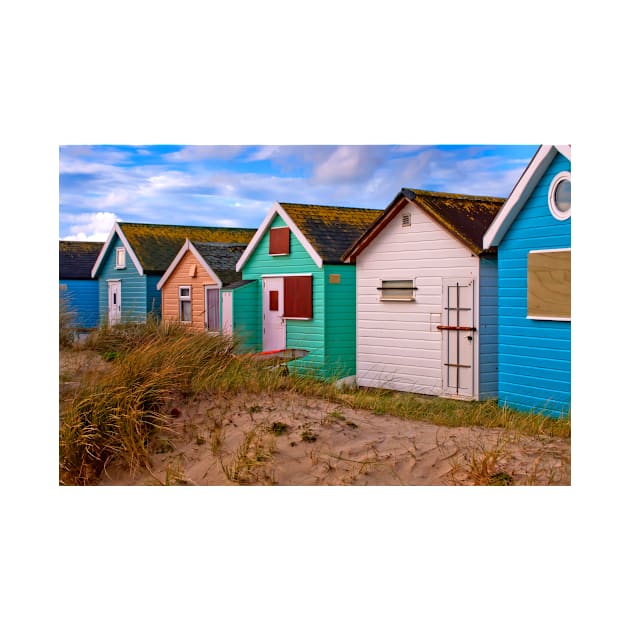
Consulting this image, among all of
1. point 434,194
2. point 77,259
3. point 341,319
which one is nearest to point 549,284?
point 434,194

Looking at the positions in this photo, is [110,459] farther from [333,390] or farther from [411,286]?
[411,286]

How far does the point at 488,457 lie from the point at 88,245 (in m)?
22.7

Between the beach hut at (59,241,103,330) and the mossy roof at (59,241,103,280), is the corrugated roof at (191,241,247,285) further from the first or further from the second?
the mossy roof at (59,241,103,280)

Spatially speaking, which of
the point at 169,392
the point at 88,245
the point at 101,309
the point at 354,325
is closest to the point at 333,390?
the point at 169,392

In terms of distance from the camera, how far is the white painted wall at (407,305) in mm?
13086

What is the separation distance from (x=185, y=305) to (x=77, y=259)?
8799mm

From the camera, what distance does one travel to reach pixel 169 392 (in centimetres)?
996

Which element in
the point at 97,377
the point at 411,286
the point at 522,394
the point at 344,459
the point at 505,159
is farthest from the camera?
the point at 411,286

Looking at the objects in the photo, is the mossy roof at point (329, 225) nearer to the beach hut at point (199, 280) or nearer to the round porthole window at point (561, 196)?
the beach hut at point (199, 280)

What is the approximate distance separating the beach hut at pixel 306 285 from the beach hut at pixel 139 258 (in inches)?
194

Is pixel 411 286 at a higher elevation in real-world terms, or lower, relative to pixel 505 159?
lower

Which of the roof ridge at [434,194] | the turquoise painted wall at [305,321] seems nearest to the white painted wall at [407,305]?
the roof ridge at [434,194]

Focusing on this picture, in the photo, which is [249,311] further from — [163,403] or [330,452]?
[330,452]

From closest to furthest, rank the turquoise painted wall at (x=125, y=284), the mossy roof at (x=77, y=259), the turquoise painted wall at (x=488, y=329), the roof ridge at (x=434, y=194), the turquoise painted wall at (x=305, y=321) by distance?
the turquoise painted wall at (x=488, y=329) → the roof ridge at (x=434, y=194) → the turquoise painted wall at (x=305, y=321) → the turquoise painted wall at (x=125, y=284) → the mossy roof at (x=77, y=259)
